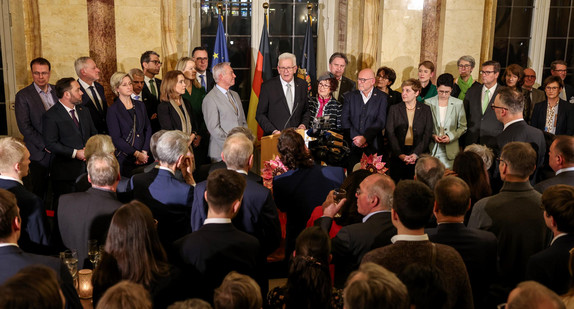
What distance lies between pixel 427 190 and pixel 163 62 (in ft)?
16.7

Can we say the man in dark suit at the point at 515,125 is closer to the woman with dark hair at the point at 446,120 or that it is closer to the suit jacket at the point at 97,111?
the woman with dark hair at the point at 446,120

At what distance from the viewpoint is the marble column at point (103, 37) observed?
664 cm

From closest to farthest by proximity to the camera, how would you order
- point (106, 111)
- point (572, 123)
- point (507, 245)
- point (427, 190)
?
point (427, 190)
point (507, 245)
point (106, 111)
point (572, 123)

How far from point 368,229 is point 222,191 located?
0.79 metres

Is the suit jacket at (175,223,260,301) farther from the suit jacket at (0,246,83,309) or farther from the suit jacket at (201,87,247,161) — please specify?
the suit jacket at (201,87,247,161)

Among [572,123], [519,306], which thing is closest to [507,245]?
[519,306]

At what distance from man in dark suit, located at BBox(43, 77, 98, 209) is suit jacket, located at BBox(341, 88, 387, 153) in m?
2.79

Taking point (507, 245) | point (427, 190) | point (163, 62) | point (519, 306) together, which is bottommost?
point (507, 245)

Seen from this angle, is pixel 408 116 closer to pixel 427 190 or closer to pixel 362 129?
pixel 362 129

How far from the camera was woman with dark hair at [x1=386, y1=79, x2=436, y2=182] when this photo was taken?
6.10 meters

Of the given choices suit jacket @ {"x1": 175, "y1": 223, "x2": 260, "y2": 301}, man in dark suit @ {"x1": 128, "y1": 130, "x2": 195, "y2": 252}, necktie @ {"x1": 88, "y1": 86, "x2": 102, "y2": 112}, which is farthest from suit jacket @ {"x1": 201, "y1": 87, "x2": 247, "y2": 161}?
suit jacket @ {"x1": 175, "y1": 223, "x2": 260, "y2": 301}

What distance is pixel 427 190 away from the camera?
2633 mm

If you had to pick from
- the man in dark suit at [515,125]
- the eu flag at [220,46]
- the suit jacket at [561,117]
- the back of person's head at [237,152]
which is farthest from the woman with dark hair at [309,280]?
the eu flag at [220,46]

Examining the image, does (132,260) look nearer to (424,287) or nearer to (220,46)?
(424,287)
